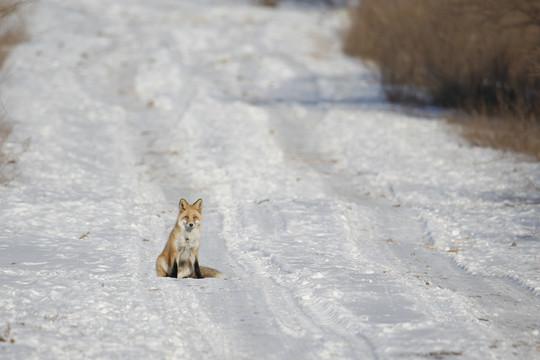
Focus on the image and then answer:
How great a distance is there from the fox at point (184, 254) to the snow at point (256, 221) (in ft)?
0.61

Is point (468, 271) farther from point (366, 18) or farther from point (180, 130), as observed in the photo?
point (366, 18)

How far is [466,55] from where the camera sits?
55.7 feet

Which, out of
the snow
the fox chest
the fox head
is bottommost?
the snow

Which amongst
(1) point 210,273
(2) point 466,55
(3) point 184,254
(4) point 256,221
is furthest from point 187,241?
(2) point 466,55

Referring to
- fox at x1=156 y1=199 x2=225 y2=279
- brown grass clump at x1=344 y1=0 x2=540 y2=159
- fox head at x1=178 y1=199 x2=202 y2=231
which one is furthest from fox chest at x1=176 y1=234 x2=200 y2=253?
brown grass clump at x1=344 y1=0 x2=540 y2=159

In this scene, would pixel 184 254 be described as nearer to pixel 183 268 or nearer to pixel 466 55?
pixel 183 268

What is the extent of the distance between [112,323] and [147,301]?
1.93 ft

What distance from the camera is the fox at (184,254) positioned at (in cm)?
682

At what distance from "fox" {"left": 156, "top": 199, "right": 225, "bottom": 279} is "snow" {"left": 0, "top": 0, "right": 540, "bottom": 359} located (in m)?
0.19

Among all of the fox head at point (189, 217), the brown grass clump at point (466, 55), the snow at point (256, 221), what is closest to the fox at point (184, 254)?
the fox head at point (189, 217)

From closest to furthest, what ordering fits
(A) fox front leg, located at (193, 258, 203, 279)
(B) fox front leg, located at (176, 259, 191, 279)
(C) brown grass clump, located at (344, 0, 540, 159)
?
(A) fox front leg, located at (193, 258, 203, 279) < (B) fox front leg, located at (176, 259, 191, 279) < (C) brown grass clump, located at (344, 0, 540, 159)

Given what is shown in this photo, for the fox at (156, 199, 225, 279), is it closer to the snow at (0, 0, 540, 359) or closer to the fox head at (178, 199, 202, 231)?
the fox head at (178, 199, 202, 231)

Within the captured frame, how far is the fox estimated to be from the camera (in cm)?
682

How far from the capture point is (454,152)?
13547 mm
